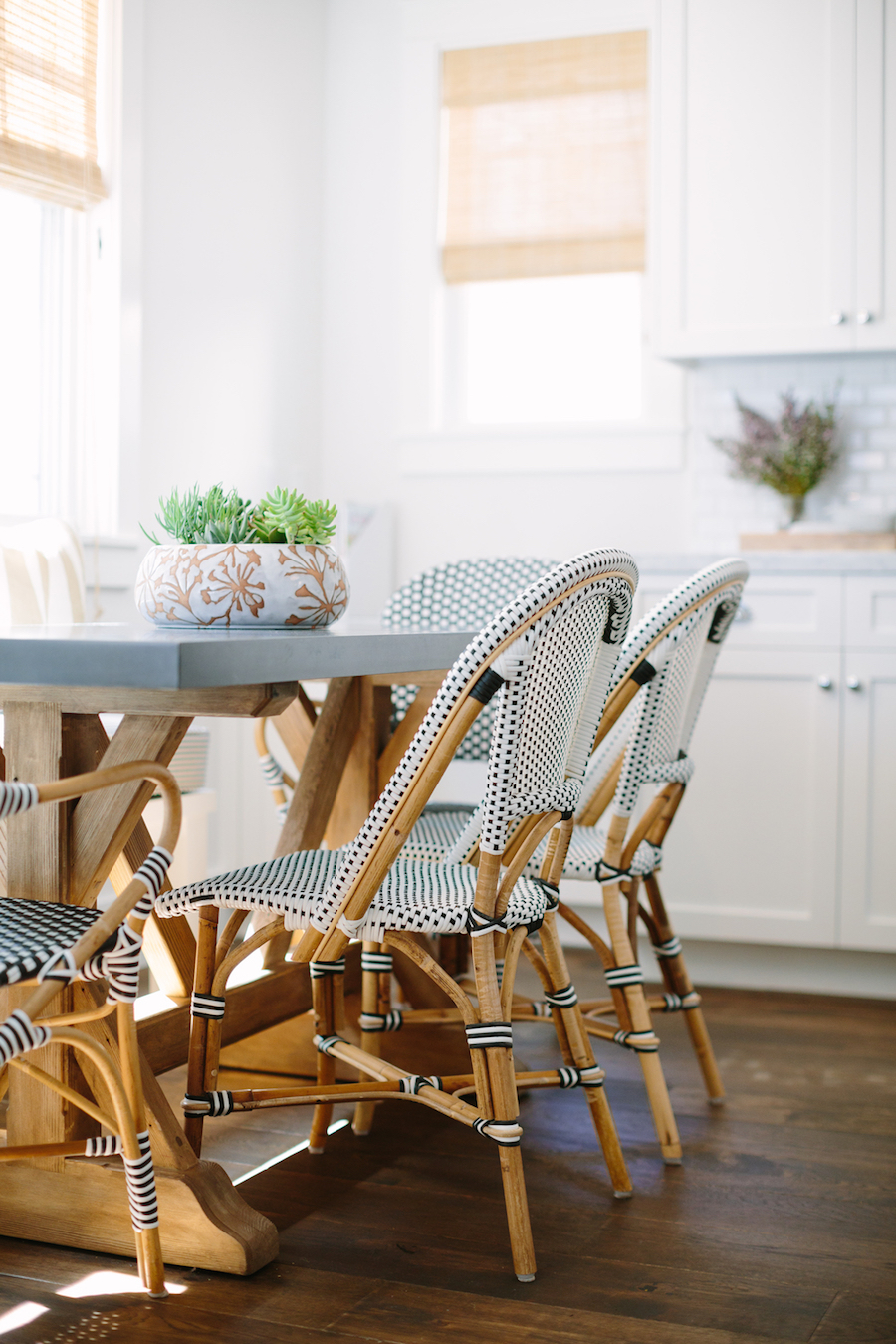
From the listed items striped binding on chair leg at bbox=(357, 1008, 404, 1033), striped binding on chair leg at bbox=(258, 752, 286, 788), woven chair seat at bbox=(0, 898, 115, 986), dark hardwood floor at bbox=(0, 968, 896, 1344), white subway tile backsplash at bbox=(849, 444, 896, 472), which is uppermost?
white subway tile backsplash at bbox=(849, 444, 896, 472)

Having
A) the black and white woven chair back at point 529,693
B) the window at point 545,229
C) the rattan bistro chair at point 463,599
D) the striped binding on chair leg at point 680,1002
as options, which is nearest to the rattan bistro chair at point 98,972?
the black and white woven chair back at point 529,693

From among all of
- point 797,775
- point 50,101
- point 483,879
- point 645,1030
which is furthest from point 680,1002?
point 50,101

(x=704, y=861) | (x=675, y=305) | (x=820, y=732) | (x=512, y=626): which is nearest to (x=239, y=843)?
(x=704, y=861)

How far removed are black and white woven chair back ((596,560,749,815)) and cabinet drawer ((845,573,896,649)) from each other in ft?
3.23

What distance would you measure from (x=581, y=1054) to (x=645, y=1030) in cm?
24

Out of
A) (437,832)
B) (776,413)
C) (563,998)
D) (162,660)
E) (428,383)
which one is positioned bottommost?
(563,998)

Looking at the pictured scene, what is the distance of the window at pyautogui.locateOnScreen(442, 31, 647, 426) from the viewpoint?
160 inches

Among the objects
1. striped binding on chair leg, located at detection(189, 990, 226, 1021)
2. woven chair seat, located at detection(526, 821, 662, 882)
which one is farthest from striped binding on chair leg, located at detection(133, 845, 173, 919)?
woven chair seat, located at detection(526, 821, 662, 882)

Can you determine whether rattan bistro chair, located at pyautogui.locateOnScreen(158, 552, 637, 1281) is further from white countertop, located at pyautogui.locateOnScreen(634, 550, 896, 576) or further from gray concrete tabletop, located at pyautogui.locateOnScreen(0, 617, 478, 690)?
white countertop, located at pyautogui.locateOnScreen(634, 550, 896, 576)

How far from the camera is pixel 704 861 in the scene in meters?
3.30

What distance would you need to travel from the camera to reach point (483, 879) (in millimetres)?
1636

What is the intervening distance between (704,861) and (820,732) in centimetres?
41

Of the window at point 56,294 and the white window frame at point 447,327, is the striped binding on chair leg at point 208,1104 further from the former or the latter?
the white window frame at point 447,327

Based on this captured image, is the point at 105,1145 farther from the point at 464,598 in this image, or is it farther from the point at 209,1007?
the point at 464,598
